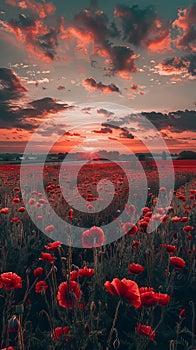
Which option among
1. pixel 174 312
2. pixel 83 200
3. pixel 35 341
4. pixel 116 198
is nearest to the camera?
pixel 35 341

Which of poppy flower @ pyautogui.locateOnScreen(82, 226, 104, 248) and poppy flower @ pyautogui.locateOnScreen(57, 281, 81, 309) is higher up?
poppy flower @ pyautogui.locateOnScreen(82, 226, 104, 248)

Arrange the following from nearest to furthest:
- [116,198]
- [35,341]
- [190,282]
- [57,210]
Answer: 1. [35,341]
2. [190,282]
3. [57,210]
4. [116,198]

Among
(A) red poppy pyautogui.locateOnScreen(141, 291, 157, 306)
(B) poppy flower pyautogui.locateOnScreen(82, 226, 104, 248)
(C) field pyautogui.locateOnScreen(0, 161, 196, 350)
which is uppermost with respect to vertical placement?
(B) poppy flower pyautogui.locateOnScreen(82, 226, 104, 248)

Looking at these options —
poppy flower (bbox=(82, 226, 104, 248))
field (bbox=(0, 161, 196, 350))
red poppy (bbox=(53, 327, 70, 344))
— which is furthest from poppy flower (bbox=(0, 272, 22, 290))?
poppy flower (bbox=(82, 226, 104, 248))

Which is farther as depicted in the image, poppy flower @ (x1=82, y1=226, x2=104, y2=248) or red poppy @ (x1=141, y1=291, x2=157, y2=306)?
poppy flower @ (x1=82, y1=226, x2=104, y2=248)

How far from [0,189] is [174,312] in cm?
684

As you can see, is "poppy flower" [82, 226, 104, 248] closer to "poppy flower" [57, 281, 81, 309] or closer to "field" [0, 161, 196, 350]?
"field" [0, 161, 196, 350]

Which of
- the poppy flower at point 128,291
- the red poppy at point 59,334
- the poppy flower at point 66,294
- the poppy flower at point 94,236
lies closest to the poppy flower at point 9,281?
the poppy flower at point 66,294

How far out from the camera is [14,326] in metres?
1.80

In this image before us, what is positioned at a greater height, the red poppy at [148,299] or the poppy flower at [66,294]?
the red poppy at [148,299]

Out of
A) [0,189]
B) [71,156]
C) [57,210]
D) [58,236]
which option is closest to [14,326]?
[58,236]

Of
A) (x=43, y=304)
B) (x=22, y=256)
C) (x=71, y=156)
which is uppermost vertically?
(x=71, y=156)

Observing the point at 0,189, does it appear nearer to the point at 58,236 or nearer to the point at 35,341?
the point at 58,236

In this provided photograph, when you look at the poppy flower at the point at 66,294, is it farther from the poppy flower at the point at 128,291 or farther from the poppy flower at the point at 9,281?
the poppy flower at the point at 128,291
